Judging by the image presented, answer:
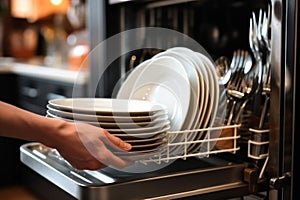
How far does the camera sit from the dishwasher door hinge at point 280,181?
78 cm

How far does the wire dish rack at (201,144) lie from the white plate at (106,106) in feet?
0.21

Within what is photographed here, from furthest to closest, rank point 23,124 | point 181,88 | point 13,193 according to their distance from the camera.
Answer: point 13,193 < point 181,88 < point 23,124

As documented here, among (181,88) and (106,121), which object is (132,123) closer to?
(106,121)

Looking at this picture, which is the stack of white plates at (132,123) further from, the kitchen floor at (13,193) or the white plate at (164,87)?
the kitchen floor at (13,193)

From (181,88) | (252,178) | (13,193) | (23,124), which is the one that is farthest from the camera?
(13,193)

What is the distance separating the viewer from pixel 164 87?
0.93m

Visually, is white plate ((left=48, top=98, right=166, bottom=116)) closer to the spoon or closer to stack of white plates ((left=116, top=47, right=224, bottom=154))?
stack of white plates ((left=116, top=47, right=224, bottom=154))

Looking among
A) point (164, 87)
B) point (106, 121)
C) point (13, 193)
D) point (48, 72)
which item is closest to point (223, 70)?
point (164, 87)

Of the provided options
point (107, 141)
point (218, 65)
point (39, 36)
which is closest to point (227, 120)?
point (218, 65)

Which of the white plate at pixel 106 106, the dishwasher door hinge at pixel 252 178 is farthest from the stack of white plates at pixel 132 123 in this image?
the dishwasher door hinge at pixel 252 178

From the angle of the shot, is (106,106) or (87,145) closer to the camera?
(87,145)

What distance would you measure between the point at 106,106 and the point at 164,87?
15 centimetres

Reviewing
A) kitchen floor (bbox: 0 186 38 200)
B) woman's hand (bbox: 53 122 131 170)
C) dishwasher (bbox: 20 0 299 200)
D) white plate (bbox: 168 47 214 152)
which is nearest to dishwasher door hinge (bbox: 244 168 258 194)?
dishwasher (bbox: 20 0 299 200)

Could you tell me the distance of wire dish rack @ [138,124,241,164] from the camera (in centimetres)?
77
